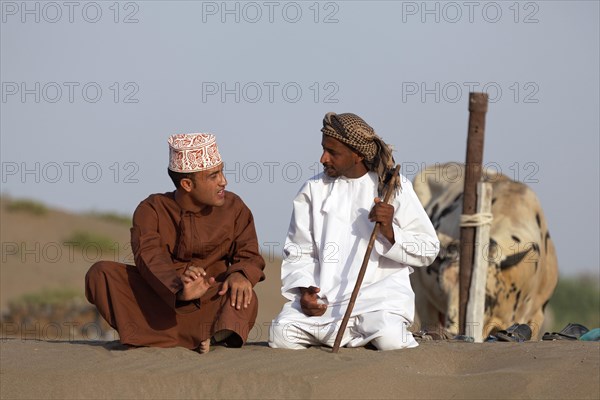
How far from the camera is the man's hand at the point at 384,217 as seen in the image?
7.07m

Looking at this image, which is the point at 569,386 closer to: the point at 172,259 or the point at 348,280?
the point at 348,280

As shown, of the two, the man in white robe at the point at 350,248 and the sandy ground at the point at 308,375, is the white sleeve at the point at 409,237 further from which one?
the sandy ground at the point at 308,375

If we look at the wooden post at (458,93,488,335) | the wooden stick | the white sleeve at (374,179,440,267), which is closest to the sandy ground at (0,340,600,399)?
the wooden stick

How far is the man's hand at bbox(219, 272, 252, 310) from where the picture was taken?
6.85 metres

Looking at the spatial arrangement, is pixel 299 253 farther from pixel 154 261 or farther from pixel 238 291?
pixel 154 261

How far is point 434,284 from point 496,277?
3.09 ft

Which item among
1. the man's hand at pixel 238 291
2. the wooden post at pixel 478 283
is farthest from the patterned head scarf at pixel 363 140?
the wooden post at pixel 478 283

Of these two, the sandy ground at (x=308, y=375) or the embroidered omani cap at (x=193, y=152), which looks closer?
the sandy ground at (x=308, y=375)

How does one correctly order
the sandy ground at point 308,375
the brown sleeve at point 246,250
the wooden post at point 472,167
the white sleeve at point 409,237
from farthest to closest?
the wooden post at point 472,167, the white sleeve at point 409,237, the brown sleeve at point 246,250, the sandy ground at point 308,375

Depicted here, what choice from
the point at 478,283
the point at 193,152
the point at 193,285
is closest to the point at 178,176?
the point at 193,152

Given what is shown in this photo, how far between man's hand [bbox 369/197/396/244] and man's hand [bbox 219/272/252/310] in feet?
2.85

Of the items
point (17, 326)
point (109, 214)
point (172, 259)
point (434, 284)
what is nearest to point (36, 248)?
point (109, 214)

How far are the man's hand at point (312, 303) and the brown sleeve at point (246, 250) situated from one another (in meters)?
0.28

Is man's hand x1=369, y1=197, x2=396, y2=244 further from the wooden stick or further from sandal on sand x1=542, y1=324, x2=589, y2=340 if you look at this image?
sandal on sand x1=542, y1=324, x2=589, y2=340
